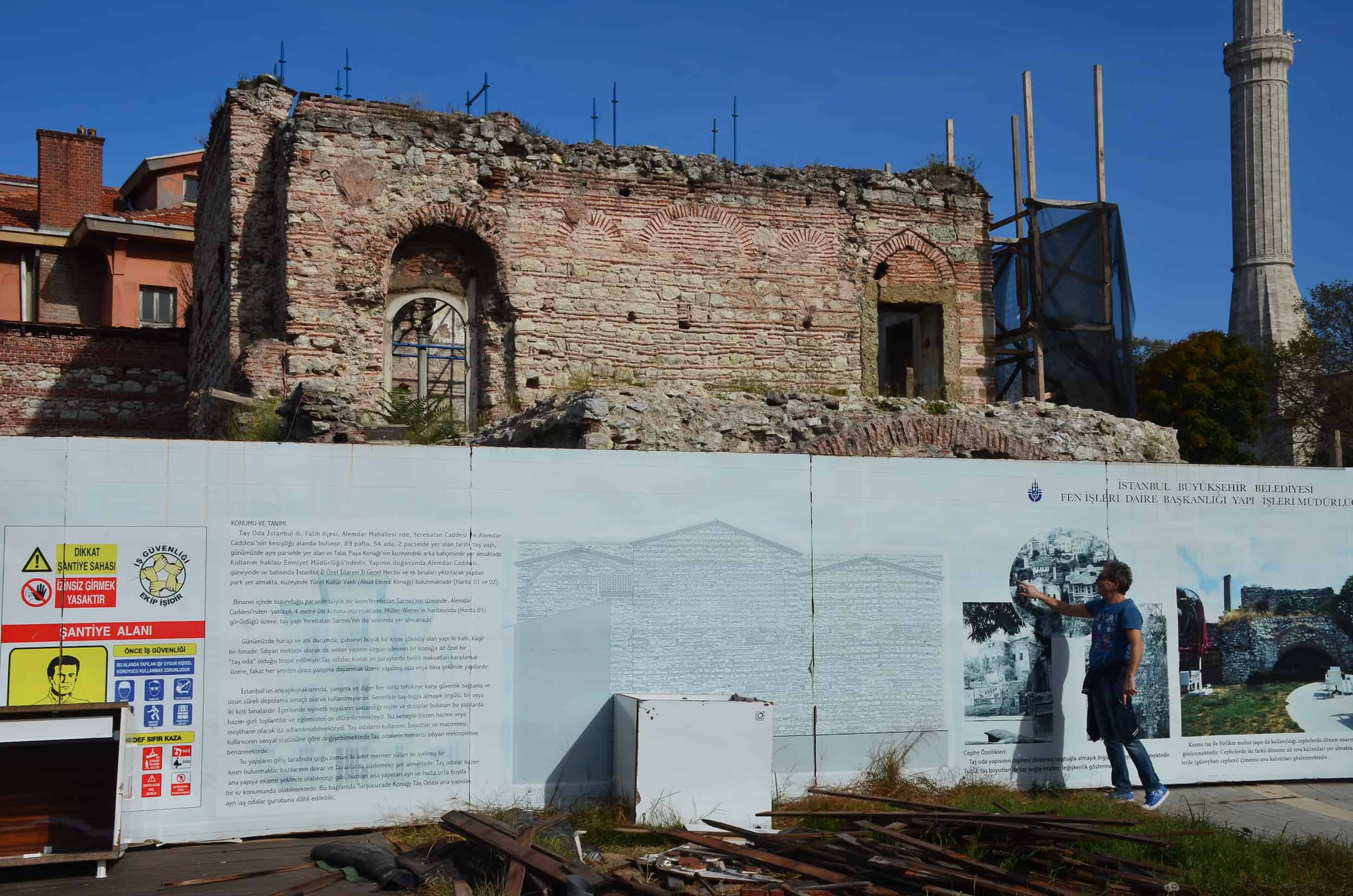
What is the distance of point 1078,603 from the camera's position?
7.48 m

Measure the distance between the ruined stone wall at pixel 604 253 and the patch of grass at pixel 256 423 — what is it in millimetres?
386

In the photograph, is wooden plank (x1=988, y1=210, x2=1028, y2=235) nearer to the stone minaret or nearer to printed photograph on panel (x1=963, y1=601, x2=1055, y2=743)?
printed photograph on panel (x1=963, y1=601, x2=1055, y2=743)

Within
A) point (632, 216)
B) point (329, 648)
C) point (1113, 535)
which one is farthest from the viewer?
point (632, 216)

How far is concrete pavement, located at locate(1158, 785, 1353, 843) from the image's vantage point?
6.61 meters

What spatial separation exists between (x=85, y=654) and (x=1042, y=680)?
5.64 meters

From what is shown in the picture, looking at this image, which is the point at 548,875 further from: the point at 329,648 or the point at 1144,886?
the point at 1144,886

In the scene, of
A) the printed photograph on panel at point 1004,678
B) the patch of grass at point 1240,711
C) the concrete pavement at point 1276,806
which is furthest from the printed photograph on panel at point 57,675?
the patch of grass at point 1240,711

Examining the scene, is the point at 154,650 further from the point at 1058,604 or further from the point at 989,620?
the point at 1058,604

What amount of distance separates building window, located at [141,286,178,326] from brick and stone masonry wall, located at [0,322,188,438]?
6641 millimetres

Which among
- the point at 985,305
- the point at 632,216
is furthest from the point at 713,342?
the point at 985,305

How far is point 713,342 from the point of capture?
13.7 meters

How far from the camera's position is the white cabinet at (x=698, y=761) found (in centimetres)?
611

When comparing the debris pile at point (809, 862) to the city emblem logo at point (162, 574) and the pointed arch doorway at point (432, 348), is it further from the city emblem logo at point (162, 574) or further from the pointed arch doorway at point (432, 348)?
the pointed arch doorway at point (432, 348)

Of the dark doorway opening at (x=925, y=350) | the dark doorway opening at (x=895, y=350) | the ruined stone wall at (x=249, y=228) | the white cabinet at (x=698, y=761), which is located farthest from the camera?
the dark doorway opening at (x=895, y=350)
